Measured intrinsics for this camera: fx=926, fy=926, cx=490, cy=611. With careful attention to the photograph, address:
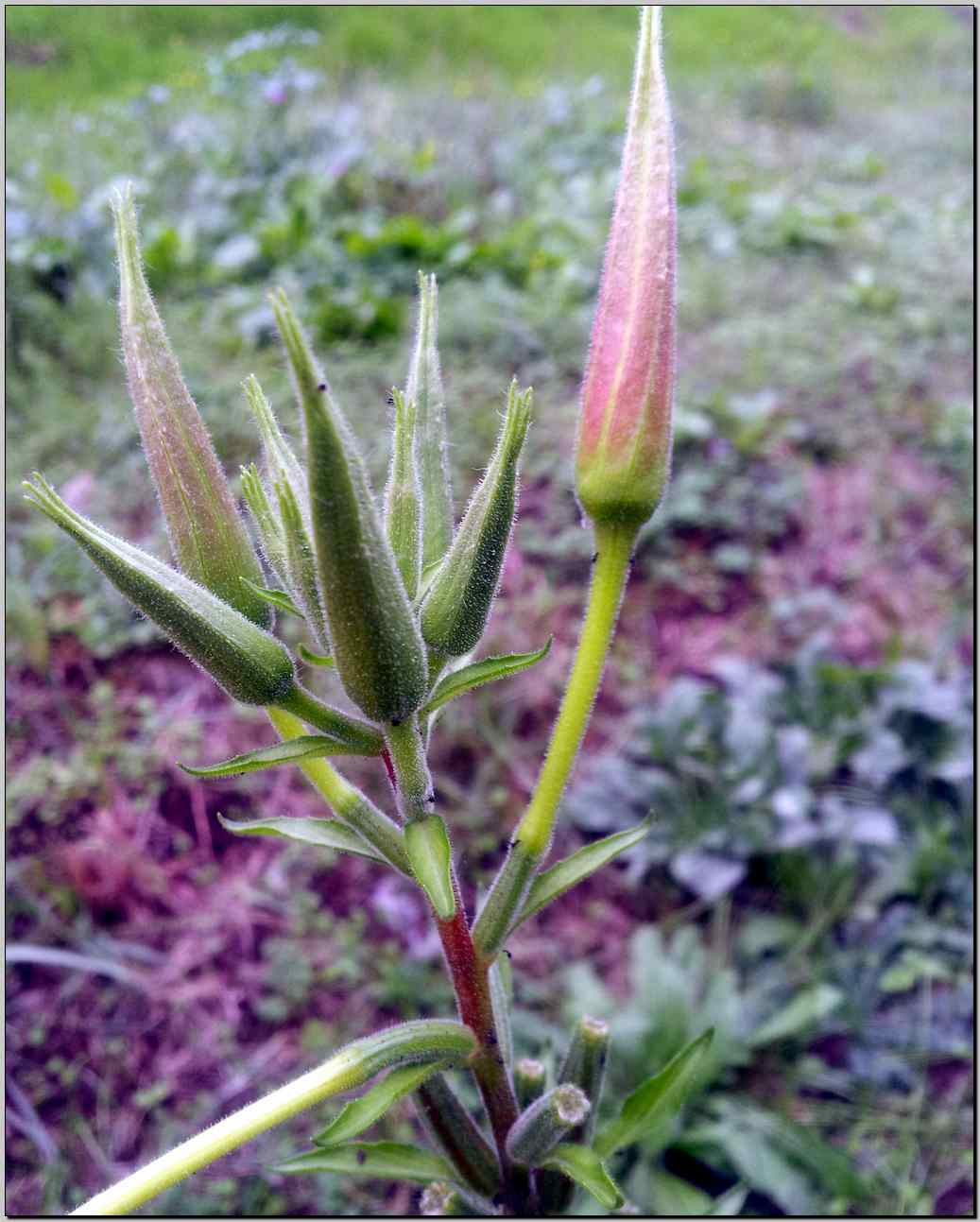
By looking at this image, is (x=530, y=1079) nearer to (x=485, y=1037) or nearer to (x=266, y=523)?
(x=485, y=1037)

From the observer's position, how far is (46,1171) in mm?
1966

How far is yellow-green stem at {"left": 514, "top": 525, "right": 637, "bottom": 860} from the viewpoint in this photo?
36.5 inches

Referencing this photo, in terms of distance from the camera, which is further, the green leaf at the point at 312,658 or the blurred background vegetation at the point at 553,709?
the blurred background vegetation at the point at 553,709

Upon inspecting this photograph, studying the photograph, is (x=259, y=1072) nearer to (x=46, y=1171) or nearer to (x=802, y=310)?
(x=46, y=1171)

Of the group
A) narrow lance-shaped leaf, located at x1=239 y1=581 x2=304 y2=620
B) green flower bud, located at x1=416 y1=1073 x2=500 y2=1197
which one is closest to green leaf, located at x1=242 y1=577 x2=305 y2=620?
narrow lance-shaped leaf, located at x1=239 y1=581 x2=304 y2=620

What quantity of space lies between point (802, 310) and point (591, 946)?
3.42 m

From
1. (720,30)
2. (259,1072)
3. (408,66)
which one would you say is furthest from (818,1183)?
(720,30)

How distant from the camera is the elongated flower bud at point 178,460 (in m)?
0.90

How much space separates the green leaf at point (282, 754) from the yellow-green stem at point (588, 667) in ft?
0.67

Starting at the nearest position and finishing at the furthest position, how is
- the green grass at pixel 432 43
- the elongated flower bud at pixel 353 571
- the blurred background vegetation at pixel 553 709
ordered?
1. the elongated flower bud at pixel 353 571
2. the blurred background vegetation at pixel 553 709
3. the green grass at pixel 432 43

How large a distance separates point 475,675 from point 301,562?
0.64 feet

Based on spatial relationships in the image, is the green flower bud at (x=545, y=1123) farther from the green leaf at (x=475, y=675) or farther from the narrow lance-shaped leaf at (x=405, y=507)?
the narrow lance-shaped leaf at (x=405, y=507)

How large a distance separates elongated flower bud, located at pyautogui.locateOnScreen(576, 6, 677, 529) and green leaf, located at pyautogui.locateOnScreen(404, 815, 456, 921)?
0.36 metres

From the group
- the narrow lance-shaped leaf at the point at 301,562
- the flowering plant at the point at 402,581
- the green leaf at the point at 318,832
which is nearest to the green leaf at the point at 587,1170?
the flowering plant at the point at 402,581
